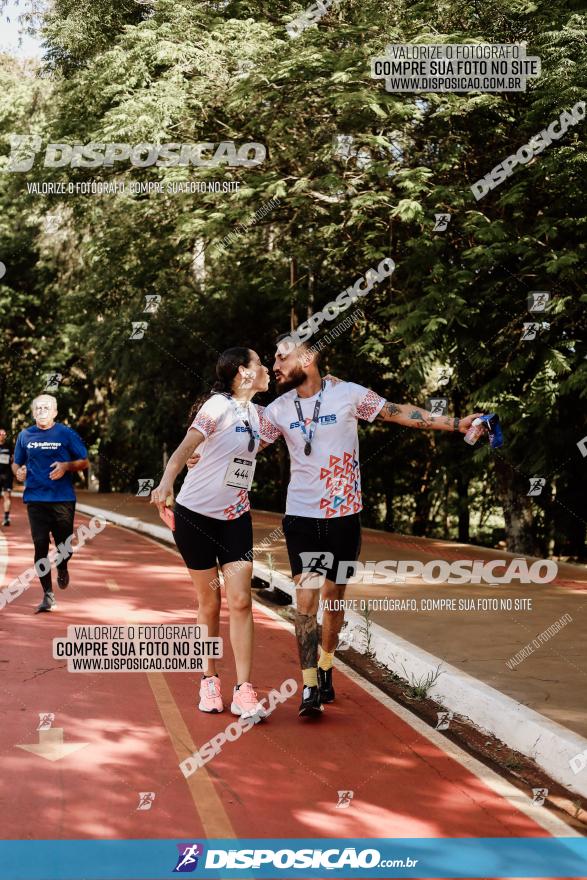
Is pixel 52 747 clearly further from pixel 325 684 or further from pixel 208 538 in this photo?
pixel 325 684

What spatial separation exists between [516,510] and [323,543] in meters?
11.7

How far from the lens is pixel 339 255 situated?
17.1m

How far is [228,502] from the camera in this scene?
606 centimetres

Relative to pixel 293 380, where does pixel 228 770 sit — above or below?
below

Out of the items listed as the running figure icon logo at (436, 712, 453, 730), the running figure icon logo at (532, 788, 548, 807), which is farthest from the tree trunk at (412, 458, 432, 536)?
the running figure icon logo at (532, 788, 548, 807)

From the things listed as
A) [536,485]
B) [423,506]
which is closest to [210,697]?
[536,485]

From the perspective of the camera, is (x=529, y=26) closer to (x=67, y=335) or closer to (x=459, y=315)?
(x=459, y=315)

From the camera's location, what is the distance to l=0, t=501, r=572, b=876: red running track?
4488 millimetres

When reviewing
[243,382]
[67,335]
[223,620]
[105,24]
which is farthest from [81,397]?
[243,382]

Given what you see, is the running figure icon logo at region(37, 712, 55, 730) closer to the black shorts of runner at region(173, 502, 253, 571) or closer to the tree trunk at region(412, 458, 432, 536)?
the black shorts of runner at region(173, 502, 253, 571)

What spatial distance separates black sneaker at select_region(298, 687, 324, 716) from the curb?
3.14ft

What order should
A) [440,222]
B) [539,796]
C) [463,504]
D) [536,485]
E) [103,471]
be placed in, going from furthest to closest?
[103,471]
[463,504]
[536,485]
[440,222]
[539,796]

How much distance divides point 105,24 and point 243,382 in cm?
1461

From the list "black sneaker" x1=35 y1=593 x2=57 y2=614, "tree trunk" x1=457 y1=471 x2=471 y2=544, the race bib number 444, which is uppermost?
the race bib number 444
